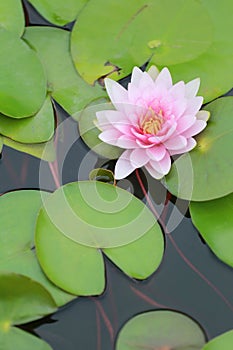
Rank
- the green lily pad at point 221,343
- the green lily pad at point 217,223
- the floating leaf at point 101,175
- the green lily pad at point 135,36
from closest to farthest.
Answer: the green lily pad at point 221,343, the green lily pad at point 217,223, the floating leaf at point 101,175, the green lily pad at point 135,36

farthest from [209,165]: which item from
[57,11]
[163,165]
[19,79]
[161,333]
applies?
[57,11]

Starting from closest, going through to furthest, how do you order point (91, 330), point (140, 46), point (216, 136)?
1. point (91, 330)
2. point (216, 136)
3. point (140, 46)

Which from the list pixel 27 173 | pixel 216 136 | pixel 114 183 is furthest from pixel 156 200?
pixel 27 173

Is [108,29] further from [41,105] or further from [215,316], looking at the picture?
[215,316]

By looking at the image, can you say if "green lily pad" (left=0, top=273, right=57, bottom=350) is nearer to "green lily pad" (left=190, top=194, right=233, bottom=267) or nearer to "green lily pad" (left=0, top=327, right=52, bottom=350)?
"green lily pad" (left=0, top=327, right=52, bottom=350)

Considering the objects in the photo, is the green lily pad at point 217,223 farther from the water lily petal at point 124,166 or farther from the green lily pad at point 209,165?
the water lily petal at point 124,166

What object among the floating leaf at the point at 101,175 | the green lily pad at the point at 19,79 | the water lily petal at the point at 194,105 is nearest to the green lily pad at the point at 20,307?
the floating leaf at the point at 101,175

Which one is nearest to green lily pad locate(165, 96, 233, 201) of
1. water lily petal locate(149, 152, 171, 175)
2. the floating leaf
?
water lily petal locate(149, 152, 171, 175)

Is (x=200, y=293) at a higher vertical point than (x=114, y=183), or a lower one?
lower
